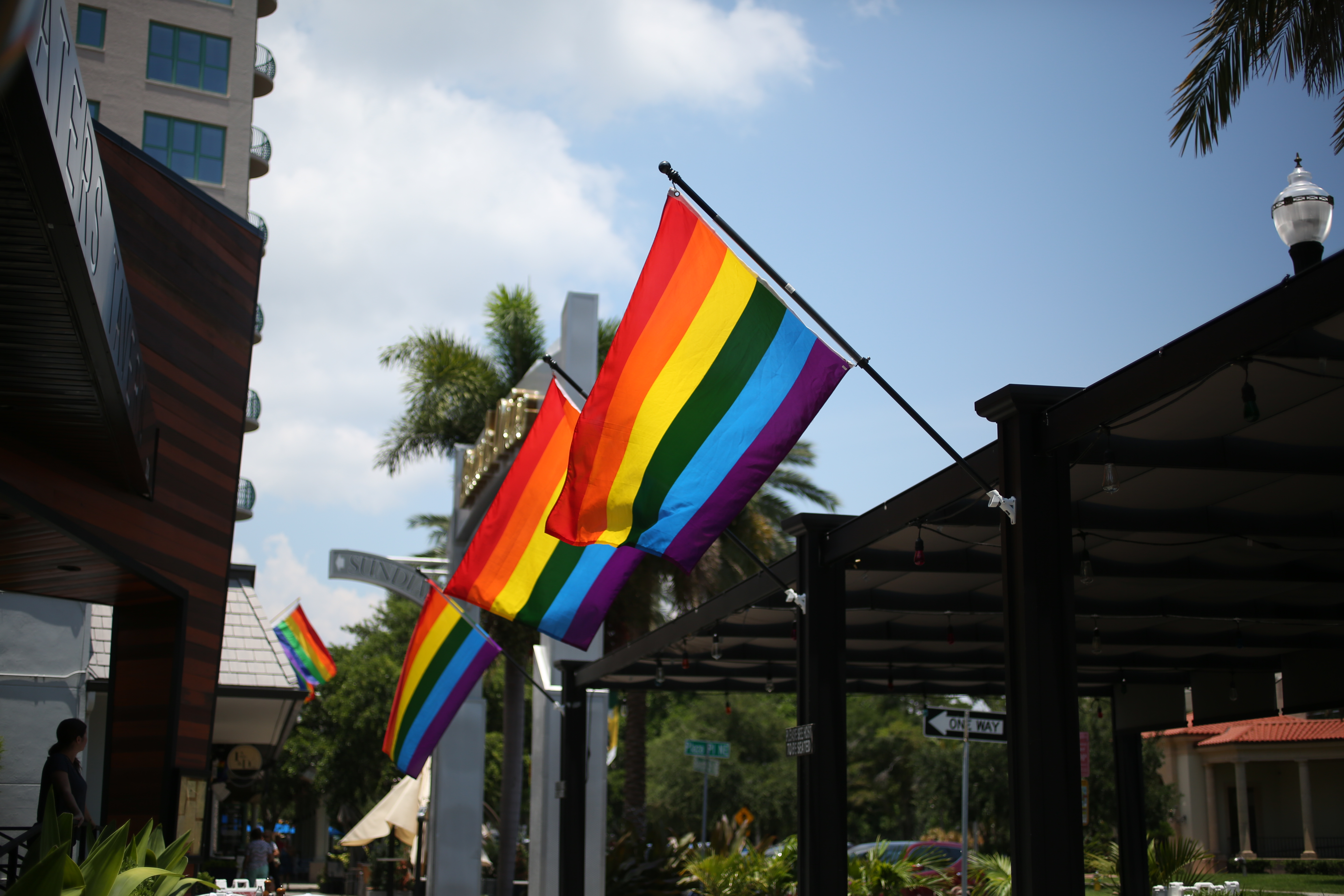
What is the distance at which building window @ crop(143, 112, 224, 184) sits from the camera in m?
45.5

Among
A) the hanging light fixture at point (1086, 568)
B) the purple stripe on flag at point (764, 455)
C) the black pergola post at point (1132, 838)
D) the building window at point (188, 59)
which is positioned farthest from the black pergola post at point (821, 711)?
the building window at point (188, 59)

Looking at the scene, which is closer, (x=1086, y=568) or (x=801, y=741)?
(x=1086, y=568)

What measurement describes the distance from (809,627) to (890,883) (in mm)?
7664

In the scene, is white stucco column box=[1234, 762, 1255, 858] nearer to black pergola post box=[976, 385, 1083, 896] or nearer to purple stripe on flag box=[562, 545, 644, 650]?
purple stripe on flag box=[562, 545, 644, 650]

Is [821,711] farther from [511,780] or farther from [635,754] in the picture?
[635,754]

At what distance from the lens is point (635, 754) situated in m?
31.7

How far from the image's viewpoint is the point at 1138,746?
16719 millimetres

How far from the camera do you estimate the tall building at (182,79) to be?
44500 millimetres

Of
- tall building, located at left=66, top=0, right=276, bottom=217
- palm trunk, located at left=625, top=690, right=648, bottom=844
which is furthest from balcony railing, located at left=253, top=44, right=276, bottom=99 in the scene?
palm trunk, located at left=625, top=690, right=648, bottom=844

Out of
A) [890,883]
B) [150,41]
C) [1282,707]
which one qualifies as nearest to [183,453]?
[890,883]

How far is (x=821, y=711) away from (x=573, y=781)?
25.3 feet

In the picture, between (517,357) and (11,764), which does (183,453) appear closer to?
(11,764)

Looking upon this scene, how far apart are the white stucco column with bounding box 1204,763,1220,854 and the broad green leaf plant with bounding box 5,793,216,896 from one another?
42.3 meters

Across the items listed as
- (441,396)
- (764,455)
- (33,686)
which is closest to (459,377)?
(441,396)
